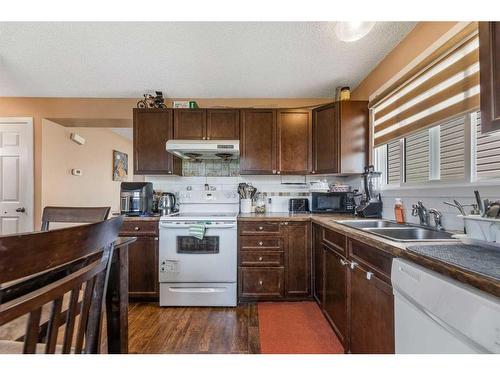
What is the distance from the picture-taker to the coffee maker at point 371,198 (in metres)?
2.12

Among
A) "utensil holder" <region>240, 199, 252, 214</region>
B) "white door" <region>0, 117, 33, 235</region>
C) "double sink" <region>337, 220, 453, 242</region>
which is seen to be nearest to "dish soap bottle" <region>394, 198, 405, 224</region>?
"double sink" <region>337, 220, 453, 242</region>

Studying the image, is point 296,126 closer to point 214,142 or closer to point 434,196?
point 214,142

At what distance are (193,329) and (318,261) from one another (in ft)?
4.16

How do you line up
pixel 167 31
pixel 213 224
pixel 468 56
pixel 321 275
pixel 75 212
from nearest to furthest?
pixel 468 56
pixel 75 212
pixel 167 31
pixel 321 275
pixel 213 224

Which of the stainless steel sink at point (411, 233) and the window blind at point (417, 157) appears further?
the window blind at point (417, 157)

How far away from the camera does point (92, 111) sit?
298 centimetres

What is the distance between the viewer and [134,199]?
254 centimetres

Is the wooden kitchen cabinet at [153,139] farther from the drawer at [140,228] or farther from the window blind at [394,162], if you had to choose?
the window blind at [394,162]

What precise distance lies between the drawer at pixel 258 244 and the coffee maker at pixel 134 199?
1.13 m

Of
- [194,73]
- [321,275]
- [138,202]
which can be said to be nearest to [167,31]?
[194,73]

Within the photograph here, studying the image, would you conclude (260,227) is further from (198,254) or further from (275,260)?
(198,254)

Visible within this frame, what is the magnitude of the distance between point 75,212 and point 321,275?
2.00 meters

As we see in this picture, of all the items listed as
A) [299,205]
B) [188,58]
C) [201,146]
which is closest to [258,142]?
[201,146]

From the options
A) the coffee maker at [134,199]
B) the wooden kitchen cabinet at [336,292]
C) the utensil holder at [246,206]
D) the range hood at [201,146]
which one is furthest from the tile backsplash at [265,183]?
the wooden kitchen cabinet at [336,292]
